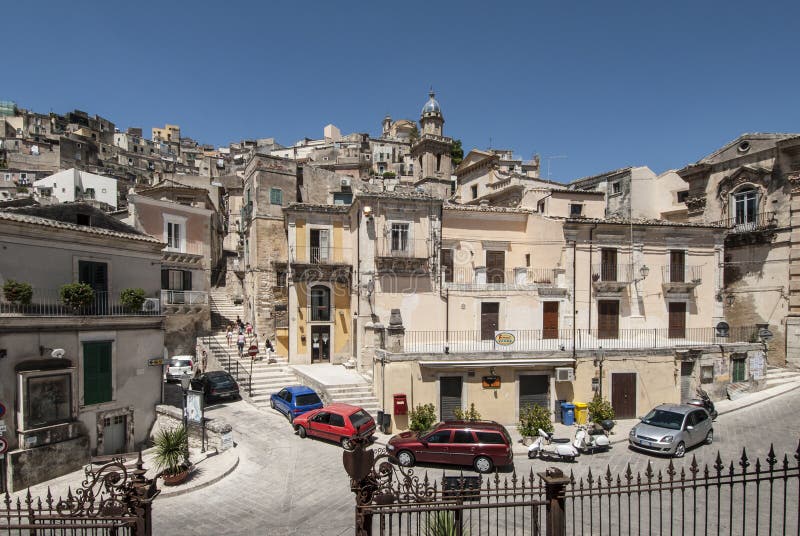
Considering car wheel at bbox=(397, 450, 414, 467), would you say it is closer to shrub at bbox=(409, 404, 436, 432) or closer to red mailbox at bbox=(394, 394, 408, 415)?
shrub at bbox=(409, 404, 436, 432)

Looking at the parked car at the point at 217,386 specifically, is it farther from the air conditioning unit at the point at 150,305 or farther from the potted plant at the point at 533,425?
the potted plant at the point at 533,425

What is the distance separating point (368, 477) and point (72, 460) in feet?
44.8

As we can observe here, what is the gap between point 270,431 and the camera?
18.0 m

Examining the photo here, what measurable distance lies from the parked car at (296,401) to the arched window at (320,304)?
26.0 feet

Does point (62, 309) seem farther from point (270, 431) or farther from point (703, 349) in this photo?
point (703, 349)

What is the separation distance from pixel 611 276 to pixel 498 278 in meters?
6.20

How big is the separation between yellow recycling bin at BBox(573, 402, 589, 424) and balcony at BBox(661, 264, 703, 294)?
1056cm

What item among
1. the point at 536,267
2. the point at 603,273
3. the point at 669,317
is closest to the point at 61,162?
the point at 536,267

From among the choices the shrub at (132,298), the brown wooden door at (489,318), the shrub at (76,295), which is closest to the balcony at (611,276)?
the brown wooden door at (489,318)

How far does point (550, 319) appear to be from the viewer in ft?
82.1

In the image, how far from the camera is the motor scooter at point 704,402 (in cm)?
1941

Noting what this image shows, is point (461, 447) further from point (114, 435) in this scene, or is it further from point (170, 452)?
point (114, 435)

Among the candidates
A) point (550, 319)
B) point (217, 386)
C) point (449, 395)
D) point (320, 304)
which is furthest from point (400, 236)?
point (217, 386)

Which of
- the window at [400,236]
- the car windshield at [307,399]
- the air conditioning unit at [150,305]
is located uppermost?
the window at [400,236]
